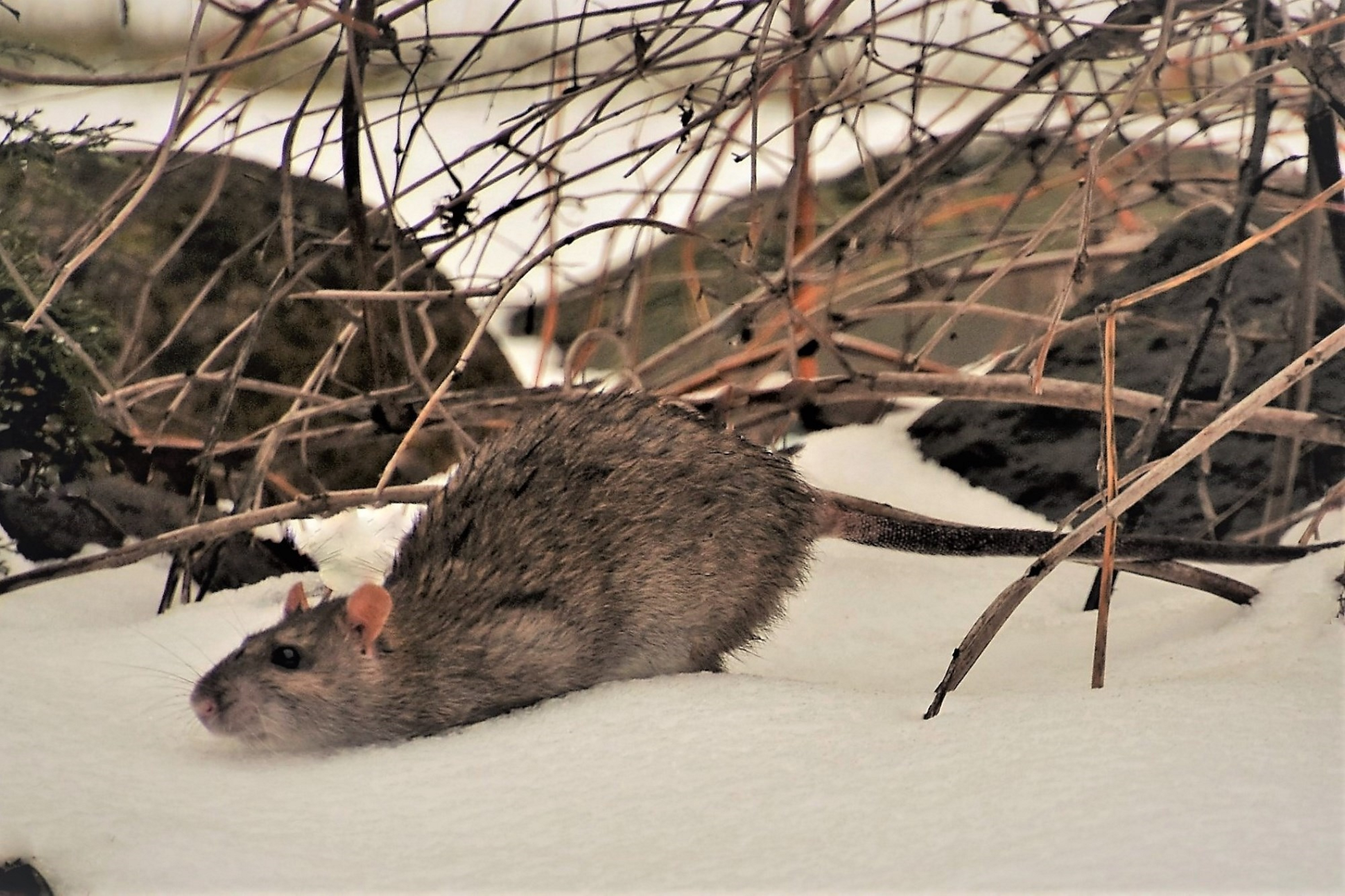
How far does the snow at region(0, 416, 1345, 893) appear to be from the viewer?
1.07 meters

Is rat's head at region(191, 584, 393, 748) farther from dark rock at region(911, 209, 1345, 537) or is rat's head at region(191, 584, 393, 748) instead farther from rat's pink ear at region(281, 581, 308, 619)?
dark rock at region(911, 209, 1345, 537)

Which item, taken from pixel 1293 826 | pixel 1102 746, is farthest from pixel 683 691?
pixel 1293 826

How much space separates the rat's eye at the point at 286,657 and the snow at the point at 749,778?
12 centimetres

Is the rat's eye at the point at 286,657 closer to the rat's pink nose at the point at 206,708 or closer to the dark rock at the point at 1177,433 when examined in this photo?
the rat's pink nose at the point at 206,708

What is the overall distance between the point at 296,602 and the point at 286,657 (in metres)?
0.12

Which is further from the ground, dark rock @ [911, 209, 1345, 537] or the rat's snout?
dark rock @ [911, 209, 1345, 537]

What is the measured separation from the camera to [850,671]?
6.11 feet

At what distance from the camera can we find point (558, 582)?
5.63 ft

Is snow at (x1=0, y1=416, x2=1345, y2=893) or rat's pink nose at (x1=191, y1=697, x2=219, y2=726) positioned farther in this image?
rat's pink nose at (x1=191, y1=697, x2=219, y2=726)

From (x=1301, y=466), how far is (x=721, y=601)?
1.23m

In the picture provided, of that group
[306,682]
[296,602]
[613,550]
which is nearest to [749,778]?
[613,550]

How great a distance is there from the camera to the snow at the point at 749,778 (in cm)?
107

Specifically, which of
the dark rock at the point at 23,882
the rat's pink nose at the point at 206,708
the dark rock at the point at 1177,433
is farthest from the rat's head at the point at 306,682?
the dark rock at the point at 1177,433

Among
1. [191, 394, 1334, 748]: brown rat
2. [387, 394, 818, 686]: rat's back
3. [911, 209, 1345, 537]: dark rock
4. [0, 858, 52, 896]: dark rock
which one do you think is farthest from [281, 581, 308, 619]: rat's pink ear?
[911, 209, 1345, 537]: dark rock
